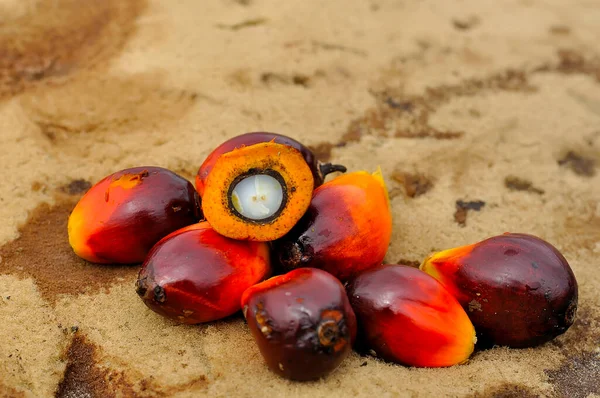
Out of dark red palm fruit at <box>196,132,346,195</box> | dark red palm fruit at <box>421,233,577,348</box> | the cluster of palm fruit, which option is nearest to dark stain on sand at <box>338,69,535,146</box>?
dark red palm fruit at <box>196,132,346,195</box>

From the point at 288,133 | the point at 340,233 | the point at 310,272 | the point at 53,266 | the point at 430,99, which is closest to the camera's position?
the point at 310,272

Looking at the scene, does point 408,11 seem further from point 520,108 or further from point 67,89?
point 67,89

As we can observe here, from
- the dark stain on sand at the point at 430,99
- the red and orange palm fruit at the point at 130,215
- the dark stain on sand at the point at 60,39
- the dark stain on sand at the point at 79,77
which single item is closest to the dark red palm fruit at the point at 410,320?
the red and orange palm fruit at the point at 130,215

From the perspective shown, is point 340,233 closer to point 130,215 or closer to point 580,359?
point 130,215

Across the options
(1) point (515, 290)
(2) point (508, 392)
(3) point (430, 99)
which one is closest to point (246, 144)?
(1) point (515, 290)

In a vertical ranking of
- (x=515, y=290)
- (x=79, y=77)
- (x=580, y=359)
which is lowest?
(x=580, y=359)

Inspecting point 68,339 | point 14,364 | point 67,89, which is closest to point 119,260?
point 68,339

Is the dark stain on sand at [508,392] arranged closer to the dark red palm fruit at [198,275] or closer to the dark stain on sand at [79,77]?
the dark red palm fruit at [198,275]
